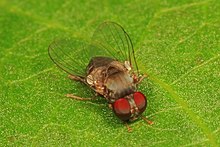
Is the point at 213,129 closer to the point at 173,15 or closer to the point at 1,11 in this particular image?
the point at 173,15

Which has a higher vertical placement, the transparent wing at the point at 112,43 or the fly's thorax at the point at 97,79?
the transparent wing at the point at 112,43

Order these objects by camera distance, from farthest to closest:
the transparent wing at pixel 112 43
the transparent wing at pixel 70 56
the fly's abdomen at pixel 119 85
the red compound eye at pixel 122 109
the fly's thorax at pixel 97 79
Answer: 1. the transparent wing at pixel 112 43
2. the transparent wing at pixel 70 56
3. the fly's thorax at pixel 97 79
4. the fly's abdomen at pixel 119 85
5. the red compound eye at pixel 122 109

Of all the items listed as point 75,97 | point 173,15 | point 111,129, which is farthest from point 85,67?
point 173,15

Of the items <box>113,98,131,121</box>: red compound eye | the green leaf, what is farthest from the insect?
the green leaf

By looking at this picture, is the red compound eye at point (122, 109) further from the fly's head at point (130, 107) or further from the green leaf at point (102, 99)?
the green leaf at point (102, 99)

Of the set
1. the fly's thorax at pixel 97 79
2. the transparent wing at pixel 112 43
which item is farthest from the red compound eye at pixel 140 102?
the transparent wing at pixel 112 43

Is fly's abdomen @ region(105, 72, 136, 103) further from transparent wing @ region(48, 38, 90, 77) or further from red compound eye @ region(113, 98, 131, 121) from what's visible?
transparent wing @ region(48, 38, 90, 77)
